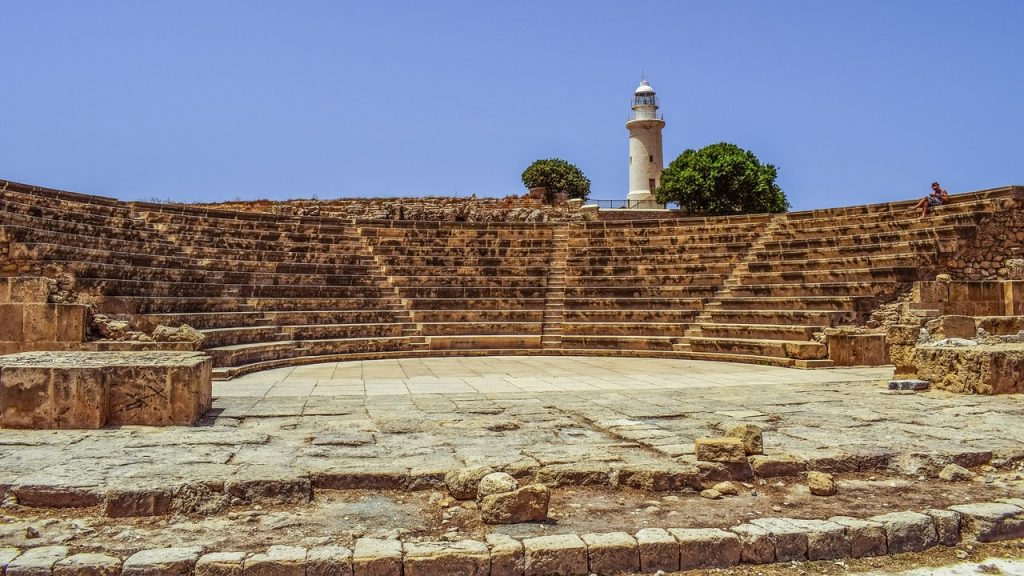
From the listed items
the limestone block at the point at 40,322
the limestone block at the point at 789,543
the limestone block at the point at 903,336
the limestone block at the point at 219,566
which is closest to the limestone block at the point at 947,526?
the limestone block at the point at 789,543

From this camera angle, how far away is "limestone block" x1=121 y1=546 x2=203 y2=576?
345 centimetres

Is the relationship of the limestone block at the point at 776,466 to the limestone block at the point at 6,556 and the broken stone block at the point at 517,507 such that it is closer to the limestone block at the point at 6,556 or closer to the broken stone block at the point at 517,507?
the broken stone block at the point at 517,507

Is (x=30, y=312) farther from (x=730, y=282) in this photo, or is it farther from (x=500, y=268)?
(x=730, y=282)

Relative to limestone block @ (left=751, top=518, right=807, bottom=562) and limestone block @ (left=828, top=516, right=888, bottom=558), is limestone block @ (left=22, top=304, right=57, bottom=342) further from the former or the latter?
limestone block @ (left=828, top=516, right=888, bottom=558)

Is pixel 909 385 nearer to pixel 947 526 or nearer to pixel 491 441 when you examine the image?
pixel 947 526

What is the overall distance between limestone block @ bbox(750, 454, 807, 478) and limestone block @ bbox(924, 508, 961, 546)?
931 mm

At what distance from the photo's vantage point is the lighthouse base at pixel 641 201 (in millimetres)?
42375

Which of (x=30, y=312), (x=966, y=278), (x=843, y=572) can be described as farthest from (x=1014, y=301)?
(x=30, y=312)

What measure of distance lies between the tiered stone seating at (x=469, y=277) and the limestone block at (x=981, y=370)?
7827 millimetres

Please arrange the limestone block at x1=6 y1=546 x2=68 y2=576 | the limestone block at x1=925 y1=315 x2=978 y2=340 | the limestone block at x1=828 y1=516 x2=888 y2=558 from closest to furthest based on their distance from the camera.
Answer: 1. the limestone block at x1=6 y1=546 x2=68 y2=576
2. the limestone block at x1=828 y1=516 x2=888 y2=558
3. the limestone block at x1=925 y1=315 x2=978 y2=340

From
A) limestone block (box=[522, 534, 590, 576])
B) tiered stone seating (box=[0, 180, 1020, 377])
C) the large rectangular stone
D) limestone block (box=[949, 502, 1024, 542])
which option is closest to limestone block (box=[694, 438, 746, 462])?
limestone block (box=[949, 502, 1024, 542])

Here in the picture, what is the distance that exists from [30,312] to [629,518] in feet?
28.3

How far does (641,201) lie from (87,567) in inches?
1662

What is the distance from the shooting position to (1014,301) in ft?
42.4
